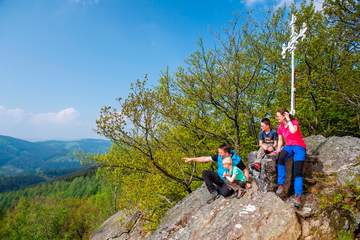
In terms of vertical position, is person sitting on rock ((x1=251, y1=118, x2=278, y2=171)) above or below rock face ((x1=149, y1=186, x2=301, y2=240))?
above

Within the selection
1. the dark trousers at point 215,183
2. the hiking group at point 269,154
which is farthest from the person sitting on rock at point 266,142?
the dark trousers at point 215,183

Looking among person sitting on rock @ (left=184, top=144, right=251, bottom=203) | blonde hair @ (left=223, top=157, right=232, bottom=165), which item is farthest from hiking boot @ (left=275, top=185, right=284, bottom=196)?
blonde hair @ (left=223, top=157, right=232, bottom=165)

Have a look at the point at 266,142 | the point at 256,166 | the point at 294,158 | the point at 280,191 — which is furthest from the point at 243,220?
the point at 266,142

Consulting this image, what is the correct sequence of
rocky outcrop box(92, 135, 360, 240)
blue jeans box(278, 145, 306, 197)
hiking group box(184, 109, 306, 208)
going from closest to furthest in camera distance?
rocky outcrop box(92, 135, 360, 240)
blue jeans box(278, 145, 306, 197)
hiking group box(184, 109, 306, 208)

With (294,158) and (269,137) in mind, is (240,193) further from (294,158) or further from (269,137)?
(269,137)

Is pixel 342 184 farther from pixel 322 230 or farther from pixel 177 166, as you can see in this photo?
pixel 177 166

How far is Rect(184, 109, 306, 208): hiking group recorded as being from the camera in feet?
28.3

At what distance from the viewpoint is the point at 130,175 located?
16.8 metres

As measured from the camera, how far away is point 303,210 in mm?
8109

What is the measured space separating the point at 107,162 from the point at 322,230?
403 inches

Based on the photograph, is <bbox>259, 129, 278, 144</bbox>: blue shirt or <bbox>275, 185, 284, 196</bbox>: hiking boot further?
<bbox>259, 129, 278, 144</bbox>: blue shirt

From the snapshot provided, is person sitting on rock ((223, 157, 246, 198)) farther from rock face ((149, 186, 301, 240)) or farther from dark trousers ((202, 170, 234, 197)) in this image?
rock face ((149, 186, 301, 240))

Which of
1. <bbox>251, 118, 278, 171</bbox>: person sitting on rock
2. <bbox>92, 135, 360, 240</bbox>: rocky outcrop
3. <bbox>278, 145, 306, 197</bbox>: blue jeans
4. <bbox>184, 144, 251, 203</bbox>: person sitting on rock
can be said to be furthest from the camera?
<bbox>251, 118, 278, 171</bbox>: person sitting on rock

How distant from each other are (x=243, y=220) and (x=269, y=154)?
226 cm
